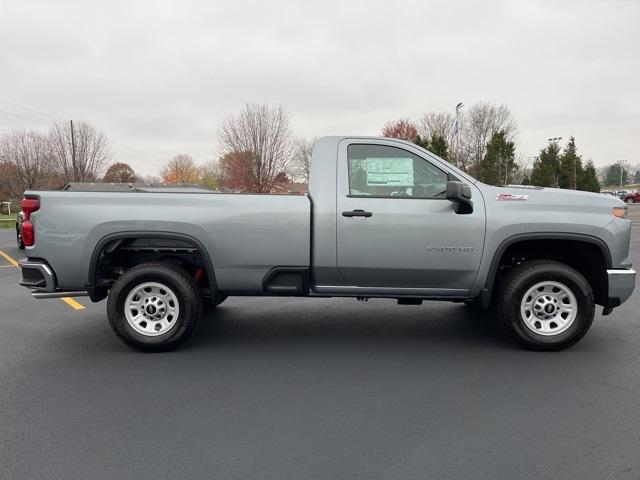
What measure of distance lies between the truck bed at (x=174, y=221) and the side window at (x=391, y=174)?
1.98 ft

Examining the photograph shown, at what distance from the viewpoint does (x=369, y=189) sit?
4883mm

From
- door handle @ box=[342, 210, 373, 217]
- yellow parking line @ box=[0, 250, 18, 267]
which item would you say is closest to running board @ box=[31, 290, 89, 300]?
door handle @ box=[342, 210, 373, 217]

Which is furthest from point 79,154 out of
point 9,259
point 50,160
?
point 9,259

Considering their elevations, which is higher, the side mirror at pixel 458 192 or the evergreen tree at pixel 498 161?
the evergreen tree at pixel 498 161

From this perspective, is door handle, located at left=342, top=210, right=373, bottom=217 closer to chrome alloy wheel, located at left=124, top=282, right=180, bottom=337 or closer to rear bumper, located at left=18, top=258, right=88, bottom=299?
chrome alloy wheel, located at left=124, top=282, right=180, bottom=337

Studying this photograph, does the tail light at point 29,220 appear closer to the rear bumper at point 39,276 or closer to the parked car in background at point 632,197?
the rear bumper at point 39,276

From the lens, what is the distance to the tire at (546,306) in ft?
15.7

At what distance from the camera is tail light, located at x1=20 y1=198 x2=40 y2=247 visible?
475 cm

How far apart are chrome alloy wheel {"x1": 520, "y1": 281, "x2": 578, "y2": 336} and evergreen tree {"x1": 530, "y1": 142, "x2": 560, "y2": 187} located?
170ft

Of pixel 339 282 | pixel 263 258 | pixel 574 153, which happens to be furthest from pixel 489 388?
pixel 574 153

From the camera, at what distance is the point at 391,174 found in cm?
493

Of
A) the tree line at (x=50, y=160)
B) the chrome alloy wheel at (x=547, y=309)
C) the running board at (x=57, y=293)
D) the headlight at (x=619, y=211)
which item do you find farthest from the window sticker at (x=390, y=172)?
the tree line at (x=50, y=160)

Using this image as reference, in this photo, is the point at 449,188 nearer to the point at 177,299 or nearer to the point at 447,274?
the point at 447,274

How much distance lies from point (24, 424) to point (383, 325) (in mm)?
3739
